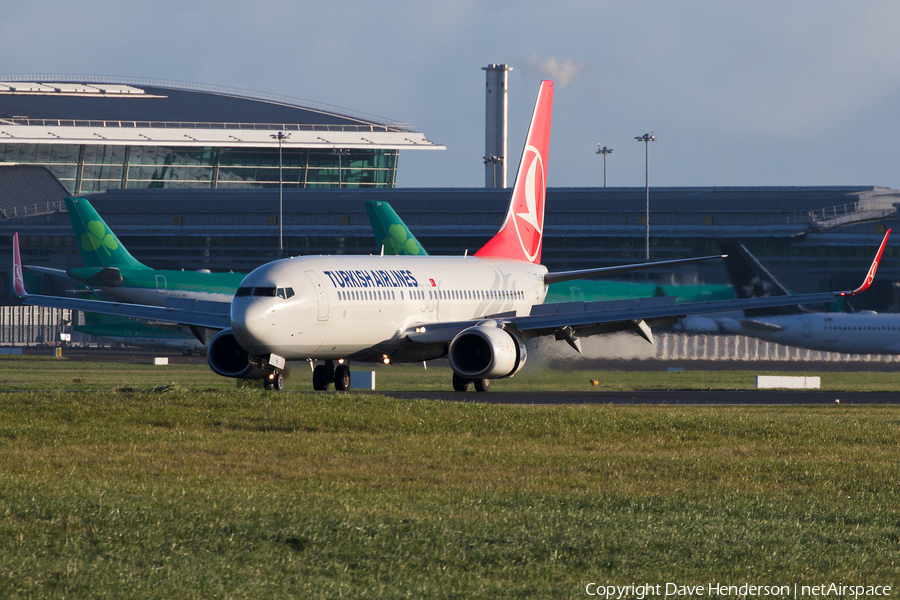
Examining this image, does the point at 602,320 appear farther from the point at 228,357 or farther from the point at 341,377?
the point at 228,357

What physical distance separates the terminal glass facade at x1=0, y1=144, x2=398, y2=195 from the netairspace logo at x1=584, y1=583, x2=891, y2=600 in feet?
374

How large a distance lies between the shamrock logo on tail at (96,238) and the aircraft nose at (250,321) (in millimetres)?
33548

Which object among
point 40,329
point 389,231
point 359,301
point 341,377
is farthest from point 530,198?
point 40,329

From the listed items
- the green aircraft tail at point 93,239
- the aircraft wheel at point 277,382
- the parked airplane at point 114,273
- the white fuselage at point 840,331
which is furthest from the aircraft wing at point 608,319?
the green aircraft tail at point 93,239

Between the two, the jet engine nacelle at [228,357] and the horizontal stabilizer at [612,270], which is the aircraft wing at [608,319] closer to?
the horizontal stabilizer at [612,270]

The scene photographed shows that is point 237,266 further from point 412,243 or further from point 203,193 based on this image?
point 412,243

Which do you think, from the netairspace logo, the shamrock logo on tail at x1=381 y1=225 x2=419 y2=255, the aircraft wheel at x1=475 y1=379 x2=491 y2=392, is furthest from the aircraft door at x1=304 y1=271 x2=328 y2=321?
the shamrock logo on tail at x1=381 y1=225 x2=419 y2=255

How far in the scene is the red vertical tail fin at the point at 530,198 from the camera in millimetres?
42062

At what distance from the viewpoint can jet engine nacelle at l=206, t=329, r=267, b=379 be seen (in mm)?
30734

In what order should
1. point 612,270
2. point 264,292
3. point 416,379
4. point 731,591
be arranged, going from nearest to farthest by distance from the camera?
point 731,591, point 264,292, point 612,270, point 416,379

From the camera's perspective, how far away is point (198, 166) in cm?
12431

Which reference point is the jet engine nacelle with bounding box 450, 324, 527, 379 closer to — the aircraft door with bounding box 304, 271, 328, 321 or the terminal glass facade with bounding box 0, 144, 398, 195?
the aircraft door with bounding box 304, 271, 328, 321

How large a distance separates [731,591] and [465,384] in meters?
25.0

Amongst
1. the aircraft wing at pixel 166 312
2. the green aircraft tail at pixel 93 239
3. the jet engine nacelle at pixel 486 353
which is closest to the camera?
the jet engine nacelle at pixel 486 353
